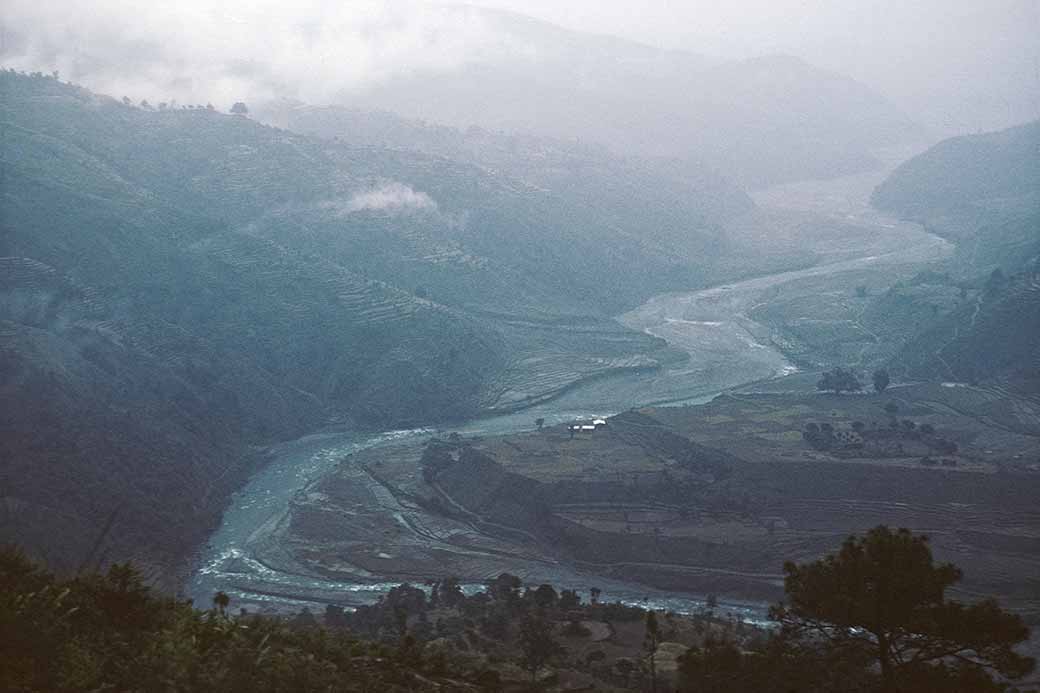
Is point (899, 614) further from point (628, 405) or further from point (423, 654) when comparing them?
point (628, 405)

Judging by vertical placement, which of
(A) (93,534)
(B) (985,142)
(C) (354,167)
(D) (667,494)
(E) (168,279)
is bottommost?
(A) (93,534)

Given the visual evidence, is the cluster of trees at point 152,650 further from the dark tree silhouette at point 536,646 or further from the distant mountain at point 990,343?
the distant mountain at point 990,343

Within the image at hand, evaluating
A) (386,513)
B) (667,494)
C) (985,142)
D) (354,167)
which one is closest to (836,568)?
→ (667,494)

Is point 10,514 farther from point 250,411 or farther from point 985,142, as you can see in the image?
point 985,142

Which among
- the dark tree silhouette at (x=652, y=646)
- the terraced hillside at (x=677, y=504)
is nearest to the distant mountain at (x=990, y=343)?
the terraced hillside at (x=677, y=504)

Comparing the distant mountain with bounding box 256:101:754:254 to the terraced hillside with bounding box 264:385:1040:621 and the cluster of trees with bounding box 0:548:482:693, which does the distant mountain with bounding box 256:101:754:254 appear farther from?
the cluster of trees with bounding box 0:548:482:693
